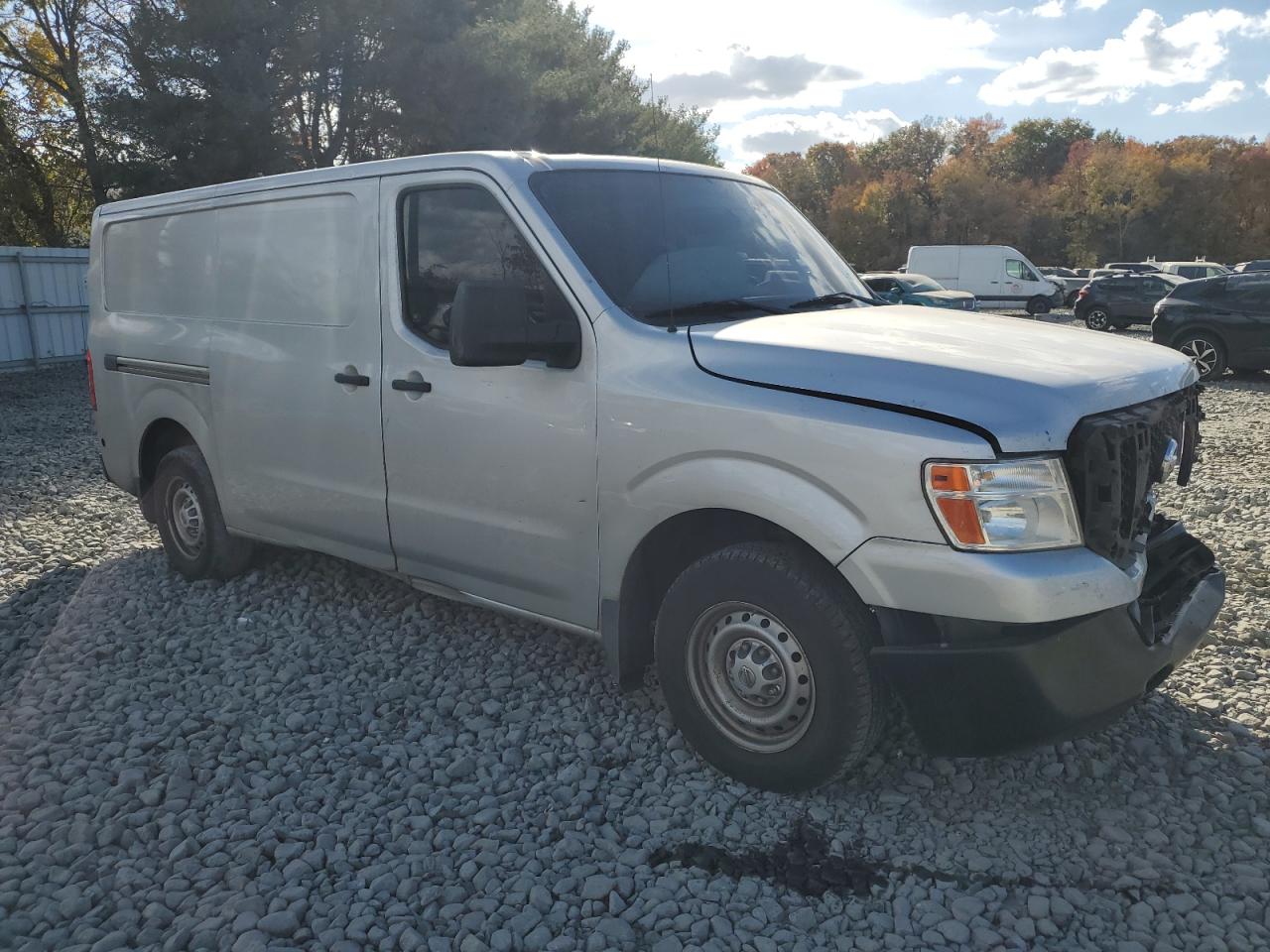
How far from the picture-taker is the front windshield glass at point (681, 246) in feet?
12.4

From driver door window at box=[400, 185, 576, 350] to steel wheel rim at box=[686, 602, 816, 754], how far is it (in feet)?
4.15

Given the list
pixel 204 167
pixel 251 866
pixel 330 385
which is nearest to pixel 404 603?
pixel 330 385

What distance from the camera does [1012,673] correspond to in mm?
2855

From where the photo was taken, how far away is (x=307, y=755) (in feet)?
12.7

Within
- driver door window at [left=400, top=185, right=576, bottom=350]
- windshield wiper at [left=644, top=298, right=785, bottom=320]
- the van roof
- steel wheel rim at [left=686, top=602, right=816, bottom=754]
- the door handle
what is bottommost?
steel wheel rim at [left=686, top=602, right=816, bottom=754]

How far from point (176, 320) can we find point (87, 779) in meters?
2.77

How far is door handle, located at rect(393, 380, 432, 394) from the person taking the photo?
4176 mm

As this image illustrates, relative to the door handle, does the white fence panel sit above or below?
below

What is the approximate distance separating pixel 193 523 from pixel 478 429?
270 centimetres

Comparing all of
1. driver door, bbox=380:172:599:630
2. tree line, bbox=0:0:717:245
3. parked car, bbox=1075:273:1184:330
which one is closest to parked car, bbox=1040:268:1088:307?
parked car, bbox=1075:273:1184:330

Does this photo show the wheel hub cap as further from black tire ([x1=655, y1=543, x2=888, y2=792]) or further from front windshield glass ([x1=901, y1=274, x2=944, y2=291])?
black tire ([x1=655, y1=543, x2=888, y2=792])

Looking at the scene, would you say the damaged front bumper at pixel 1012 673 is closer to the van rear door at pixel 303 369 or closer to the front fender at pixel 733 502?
the front fender at pixel 733 502

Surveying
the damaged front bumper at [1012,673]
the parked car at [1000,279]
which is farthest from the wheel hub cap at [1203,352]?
the parked car at [1000,279]

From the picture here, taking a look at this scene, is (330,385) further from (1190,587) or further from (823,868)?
(1190,587)
